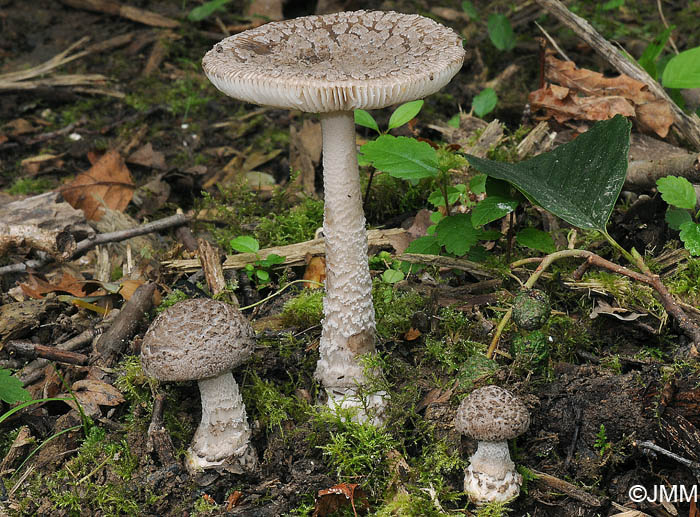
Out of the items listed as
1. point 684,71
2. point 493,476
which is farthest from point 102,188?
point 684,71

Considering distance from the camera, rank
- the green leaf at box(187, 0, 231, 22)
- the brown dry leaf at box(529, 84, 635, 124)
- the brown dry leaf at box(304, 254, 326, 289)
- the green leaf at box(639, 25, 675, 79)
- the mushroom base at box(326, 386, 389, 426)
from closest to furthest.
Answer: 1. the mushroom base at box(326, 386, 389, 426)
2. the brown dry leaf at box(304, 254, 326, 289)
3. the brown dry leaf at box(529, 84, 635, 124)
4. the green leaf at box(639, 25, 675, 79)
5. the green leaf at box(187, 0, 231, 22)

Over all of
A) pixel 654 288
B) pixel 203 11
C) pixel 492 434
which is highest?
pixel 203 11

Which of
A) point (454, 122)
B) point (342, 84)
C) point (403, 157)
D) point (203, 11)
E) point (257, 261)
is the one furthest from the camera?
point (203, 11)

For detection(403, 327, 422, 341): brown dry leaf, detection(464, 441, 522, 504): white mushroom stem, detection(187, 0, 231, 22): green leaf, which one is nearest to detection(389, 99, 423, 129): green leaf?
detection(403, 327, 422, 341): brown dry leaf

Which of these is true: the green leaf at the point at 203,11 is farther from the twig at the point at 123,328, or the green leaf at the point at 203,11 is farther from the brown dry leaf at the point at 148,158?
the twig at the point at 123,328

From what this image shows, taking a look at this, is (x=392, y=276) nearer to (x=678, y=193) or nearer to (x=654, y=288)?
(x=654, y=288)

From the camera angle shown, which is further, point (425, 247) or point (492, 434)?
point (425, 247)

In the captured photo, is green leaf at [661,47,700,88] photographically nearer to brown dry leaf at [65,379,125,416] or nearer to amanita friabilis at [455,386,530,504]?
amanita friabilis at [455,386,530,504]
